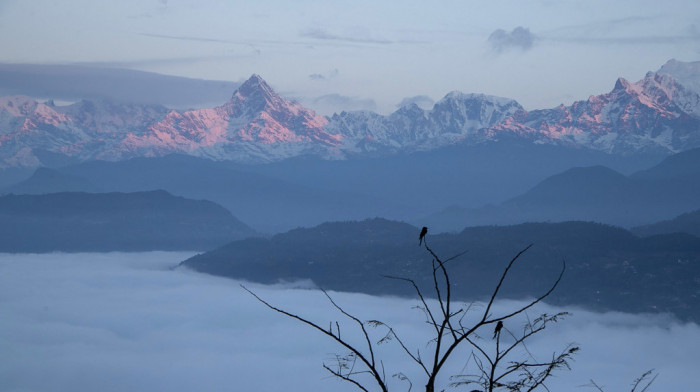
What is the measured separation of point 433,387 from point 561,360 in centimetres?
128

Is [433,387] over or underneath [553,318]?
underneath

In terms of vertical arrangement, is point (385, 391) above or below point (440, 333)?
below

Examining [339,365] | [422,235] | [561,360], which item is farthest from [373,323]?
[561,360]

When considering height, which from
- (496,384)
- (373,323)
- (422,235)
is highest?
(422,235)

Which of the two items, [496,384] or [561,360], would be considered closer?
[561,360]

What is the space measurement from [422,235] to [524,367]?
6.08 ft

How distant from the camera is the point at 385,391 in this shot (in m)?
8.03

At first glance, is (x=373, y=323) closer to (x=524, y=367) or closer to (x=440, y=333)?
(x=440, y=333)

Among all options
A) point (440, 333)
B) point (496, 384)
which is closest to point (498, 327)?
point (440, 333)

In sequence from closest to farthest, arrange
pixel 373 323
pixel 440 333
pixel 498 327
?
pixel 498 327 < pixel 440 333 < pixel 373 323

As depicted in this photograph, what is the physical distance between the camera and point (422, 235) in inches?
319

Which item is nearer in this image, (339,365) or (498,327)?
(498,327)

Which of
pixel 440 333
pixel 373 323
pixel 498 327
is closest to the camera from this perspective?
pixel 498 327

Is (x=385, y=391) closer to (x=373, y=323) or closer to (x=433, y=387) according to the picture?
Result: (x=433, y=387)
